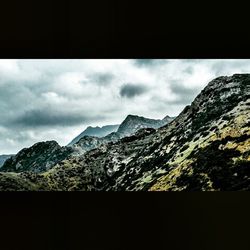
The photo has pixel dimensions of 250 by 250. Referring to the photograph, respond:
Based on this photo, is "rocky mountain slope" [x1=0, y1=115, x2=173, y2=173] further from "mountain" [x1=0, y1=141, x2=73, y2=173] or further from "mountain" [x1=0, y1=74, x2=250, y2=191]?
"mountain" [x1=0, y1=74, x2=250, y2=191]

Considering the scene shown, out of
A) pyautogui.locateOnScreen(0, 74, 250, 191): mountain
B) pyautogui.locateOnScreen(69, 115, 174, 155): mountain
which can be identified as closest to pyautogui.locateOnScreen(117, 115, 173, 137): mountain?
pyautogui.locateOnScreen(69, 115, 174, 155): mountain

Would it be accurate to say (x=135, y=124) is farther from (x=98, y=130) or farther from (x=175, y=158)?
(x=98, y=130)

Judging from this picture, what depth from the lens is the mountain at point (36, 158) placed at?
16.4m

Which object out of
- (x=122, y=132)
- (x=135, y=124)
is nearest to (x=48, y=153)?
(x=122, y=132)

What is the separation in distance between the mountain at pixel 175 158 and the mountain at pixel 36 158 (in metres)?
0.37

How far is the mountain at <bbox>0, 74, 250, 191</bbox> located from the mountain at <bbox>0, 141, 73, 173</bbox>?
0.37m

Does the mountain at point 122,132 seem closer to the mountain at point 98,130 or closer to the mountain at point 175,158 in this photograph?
the mountain at point 98,130

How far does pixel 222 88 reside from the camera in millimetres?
24922

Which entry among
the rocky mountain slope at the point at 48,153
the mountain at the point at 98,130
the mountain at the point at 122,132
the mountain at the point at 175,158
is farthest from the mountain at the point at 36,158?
the mountain at the point at 98,130

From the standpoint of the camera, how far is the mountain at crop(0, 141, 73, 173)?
646 inches
